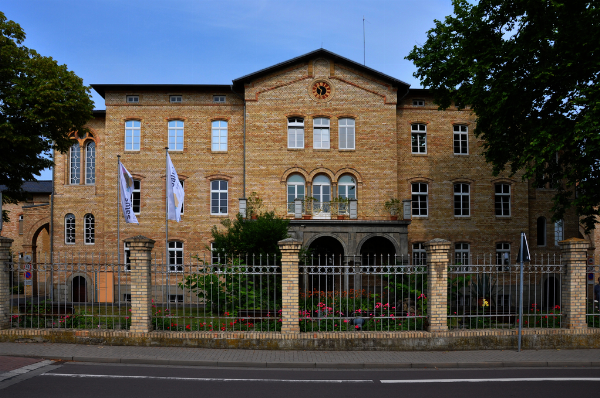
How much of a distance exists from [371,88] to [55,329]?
63.3 feet

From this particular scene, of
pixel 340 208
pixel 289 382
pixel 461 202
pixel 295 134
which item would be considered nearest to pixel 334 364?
pixel 289 382

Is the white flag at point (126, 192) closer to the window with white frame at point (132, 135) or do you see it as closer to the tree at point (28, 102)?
the tree at point (28, 102)

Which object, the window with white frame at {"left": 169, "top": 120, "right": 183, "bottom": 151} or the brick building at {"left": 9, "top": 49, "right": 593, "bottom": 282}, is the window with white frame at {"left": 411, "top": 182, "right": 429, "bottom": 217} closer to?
the brick building at {"left": 9, "top": 49, "right": 593, "bottom": 282}

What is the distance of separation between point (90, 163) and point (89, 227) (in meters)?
3.75

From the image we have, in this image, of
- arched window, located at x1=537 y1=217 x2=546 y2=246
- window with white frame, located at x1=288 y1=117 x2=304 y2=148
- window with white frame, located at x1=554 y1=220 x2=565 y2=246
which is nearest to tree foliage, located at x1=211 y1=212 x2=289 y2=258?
window with white frame, located at x1=288 y1=117 x2=304 y2=148

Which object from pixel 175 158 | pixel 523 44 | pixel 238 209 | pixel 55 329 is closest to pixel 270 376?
pixel 55 329

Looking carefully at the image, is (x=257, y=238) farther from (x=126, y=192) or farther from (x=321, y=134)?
(x=321, y=134)

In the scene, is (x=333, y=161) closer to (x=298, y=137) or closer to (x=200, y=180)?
(x=298, y=137)

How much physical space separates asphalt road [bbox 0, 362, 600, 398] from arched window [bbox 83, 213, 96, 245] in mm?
18459

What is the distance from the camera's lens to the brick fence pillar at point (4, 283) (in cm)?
1136

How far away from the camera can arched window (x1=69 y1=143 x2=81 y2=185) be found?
26719 mm

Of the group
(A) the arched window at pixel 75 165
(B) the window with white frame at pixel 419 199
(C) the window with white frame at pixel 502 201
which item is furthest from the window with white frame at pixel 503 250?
(A) the arched window at pixel 75 165

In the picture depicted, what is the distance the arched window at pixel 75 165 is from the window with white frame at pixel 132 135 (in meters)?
3.76

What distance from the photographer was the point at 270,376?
8.45 m
